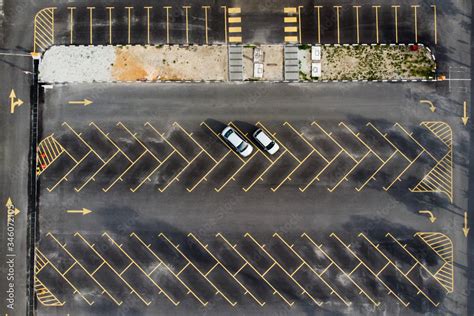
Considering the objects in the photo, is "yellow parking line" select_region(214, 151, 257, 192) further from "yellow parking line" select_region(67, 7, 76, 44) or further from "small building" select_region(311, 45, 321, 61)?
"yellow parking line" select_region(67, 7, 76, 44)

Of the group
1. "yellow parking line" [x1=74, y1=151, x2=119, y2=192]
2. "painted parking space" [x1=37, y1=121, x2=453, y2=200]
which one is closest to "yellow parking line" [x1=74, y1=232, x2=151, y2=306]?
"yellow parking line" [x1=74, y1=151, x2=119, y2=192]

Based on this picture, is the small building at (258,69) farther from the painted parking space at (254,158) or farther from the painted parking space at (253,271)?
the painted parking space at (253,271)

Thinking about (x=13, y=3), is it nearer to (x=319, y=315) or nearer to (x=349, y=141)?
(x=349, y=141)

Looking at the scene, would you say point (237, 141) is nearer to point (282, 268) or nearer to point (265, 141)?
point (265, 141)

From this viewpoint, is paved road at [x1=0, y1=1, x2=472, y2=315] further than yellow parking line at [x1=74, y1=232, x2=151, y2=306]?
No

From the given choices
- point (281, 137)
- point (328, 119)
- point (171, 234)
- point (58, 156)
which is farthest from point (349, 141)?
point (58, 156)

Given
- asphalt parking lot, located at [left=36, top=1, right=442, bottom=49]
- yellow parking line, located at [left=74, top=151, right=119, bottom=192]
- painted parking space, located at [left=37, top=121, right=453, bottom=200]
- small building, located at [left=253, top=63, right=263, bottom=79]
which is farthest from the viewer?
asphalt parking lot, located at [left=36, top=1, right=442, bottom=49]

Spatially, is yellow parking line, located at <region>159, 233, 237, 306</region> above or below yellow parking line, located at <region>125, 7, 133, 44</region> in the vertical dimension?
below
